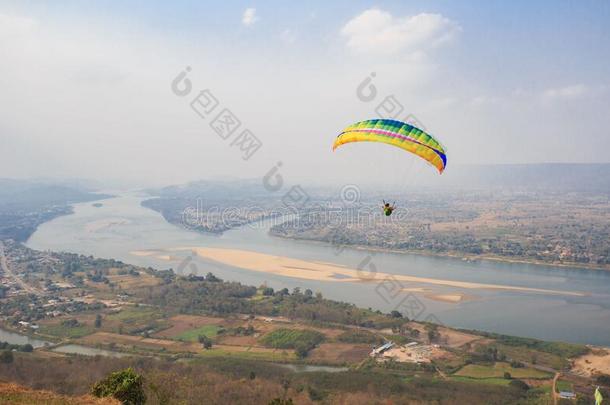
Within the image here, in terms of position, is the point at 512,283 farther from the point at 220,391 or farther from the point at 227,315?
the point at 220,391

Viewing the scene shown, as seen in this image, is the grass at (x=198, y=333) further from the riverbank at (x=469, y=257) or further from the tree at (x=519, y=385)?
the riverbank at (x=469, y=257)

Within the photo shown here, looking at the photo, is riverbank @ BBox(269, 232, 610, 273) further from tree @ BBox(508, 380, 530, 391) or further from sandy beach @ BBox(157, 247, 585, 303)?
tree @ BBox(508, 380, 530, 391)

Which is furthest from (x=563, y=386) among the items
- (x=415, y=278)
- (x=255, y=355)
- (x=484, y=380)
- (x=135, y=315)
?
(x=135, y=315)

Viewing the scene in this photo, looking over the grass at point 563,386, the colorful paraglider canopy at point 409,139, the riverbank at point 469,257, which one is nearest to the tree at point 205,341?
the grass at point 563,386

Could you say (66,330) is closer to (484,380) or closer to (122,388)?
(122,388)

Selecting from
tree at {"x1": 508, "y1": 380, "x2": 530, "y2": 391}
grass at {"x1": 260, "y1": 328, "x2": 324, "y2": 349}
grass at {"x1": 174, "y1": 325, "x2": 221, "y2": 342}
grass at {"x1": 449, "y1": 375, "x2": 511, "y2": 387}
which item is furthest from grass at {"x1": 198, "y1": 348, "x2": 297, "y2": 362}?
tree at {"x1": 508, "y1": 380, "x2": 530, "y2": 391}
